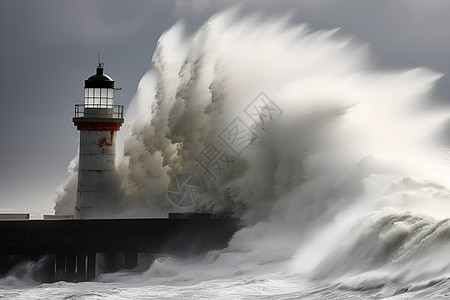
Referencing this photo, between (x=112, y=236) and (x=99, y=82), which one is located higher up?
(x=99, y=82)

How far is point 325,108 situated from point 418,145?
2.86 meters

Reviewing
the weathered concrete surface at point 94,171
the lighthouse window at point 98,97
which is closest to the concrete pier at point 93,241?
the weathered concrete surface at point 94,171

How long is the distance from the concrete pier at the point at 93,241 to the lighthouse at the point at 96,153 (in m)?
3.96

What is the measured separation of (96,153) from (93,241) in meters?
4.86

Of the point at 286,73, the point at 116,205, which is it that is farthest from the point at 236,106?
the point at 116,205

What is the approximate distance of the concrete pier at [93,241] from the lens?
78.7 ft

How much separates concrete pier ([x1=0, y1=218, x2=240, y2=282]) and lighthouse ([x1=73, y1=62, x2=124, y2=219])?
396 cm

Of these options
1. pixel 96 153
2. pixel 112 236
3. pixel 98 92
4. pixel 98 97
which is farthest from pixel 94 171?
pixel 112 236

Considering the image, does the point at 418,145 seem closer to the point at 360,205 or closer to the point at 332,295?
the point at 360,205

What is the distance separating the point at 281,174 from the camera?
1017 inches

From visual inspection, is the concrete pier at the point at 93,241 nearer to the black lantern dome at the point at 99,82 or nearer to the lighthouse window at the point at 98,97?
the lighthouse window at the point at 98,97

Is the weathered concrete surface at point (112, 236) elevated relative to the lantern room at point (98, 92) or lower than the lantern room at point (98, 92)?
lower

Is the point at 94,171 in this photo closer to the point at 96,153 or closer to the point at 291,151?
the point at 96,153

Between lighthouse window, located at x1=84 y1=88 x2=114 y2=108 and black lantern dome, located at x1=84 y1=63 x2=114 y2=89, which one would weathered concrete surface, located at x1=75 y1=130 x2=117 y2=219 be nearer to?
lighthouse window, located at x1=84 y1=88 x2=114 y2=108
